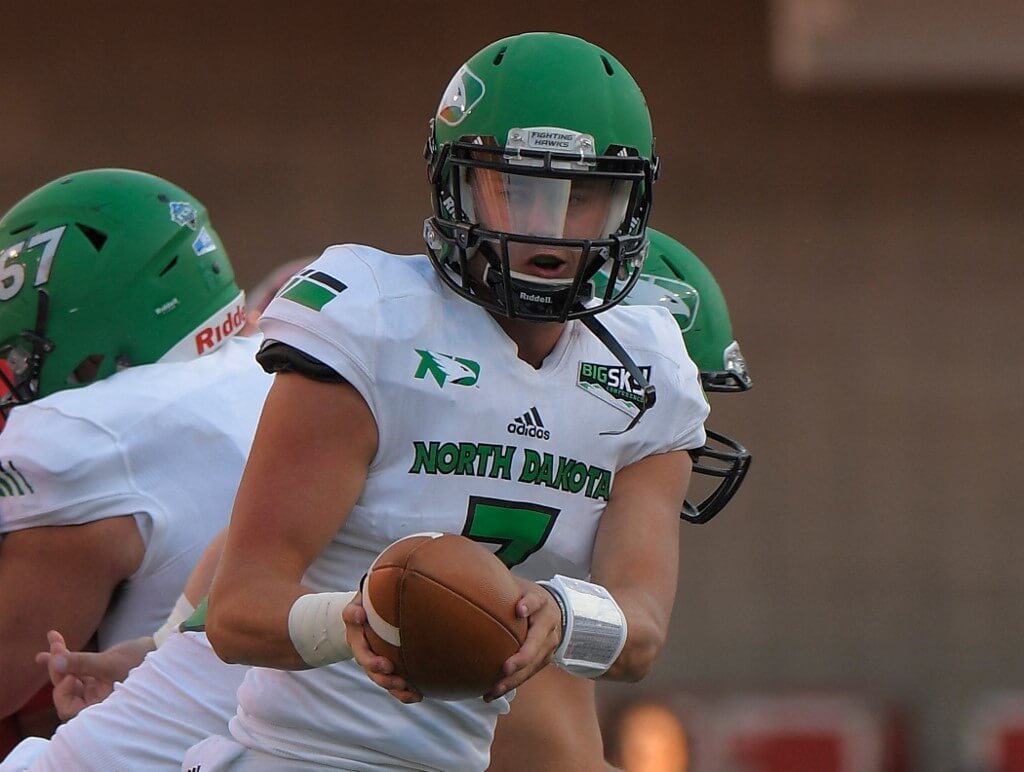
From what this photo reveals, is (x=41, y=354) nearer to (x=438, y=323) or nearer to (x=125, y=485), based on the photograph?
(x=125, y=485)

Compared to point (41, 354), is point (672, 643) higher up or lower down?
lower down

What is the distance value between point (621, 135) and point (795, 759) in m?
5.47

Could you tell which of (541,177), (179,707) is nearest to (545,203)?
(541,177)

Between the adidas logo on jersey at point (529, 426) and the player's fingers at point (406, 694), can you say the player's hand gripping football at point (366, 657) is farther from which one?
the adidas logo on jersey at point (529, 426)

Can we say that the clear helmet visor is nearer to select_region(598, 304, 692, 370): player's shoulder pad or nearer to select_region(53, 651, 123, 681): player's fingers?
select_region(598, 304, 692, 370): player's shoulder pad

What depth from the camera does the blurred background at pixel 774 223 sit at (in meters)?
7.64

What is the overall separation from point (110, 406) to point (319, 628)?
3.94ft

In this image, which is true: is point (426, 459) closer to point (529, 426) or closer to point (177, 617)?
point (529, 426)

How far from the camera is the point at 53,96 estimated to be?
7.76m

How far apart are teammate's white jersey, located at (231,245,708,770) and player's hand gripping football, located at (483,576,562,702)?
0.26 m

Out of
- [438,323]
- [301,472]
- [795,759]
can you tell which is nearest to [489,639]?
[301,472]

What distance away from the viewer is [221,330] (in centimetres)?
337

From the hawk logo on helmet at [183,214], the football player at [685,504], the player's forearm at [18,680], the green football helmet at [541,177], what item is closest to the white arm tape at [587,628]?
the green football helmet at [541,177]

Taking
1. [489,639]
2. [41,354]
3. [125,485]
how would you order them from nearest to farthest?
1. [489,639]
2. [125,485]
3. [41,354]
